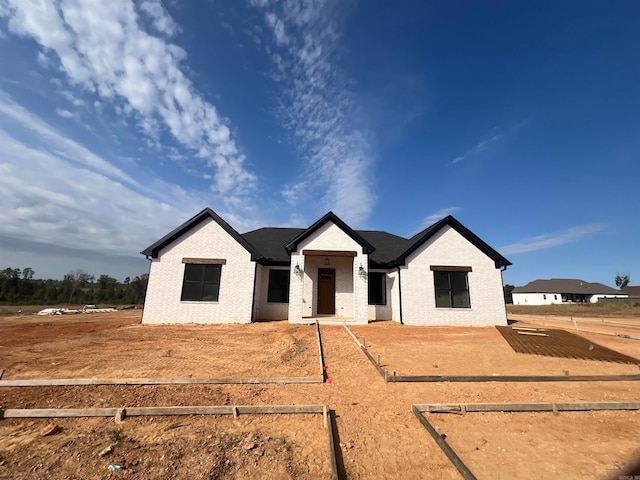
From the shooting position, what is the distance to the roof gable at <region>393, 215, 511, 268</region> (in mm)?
14625

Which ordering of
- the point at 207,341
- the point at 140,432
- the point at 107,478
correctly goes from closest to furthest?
the point at 107,478 < the point at 140,432 < the point at 207,341

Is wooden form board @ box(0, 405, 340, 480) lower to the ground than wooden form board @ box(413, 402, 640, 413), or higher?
lower

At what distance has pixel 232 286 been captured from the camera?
555 inches

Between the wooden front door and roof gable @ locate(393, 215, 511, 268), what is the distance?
3994 millimetres

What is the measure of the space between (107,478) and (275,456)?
Answer: 1.82m

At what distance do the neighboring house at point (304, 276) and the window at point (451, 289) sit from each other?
0.18 feet

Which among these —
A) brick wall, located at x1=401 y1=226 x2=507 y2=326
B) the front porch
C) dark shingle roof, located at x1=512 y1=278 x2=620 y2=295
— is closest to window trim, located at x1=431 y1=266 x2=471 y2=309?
brick wall, located at x1=401 y1=226 x2=507 y2=326

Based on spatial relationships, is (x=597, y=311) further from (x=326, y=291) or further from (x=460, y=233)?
(x=326, y=291)

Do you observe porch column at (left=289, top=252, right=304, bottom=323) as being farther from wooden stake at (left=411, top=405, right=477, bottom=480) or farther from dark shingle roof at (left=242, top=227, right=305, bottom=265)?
wooden stake at (left=411, top=405, right=477, bottom=480)

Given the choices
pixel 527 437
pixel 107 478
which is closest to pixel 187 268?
pixel 107 478

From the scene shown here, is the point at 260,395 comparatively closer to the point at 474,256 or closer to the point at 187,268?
the point at 187,268

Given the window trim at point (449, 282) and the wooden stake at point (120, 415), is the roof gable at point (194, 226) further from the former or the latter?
the wooden stake at point (120, 415)

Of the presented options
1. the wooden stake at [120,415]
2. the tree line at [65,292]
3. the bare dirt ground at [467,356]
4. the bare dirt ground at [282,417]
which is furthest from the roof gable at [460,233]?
the tree line at [65,292]

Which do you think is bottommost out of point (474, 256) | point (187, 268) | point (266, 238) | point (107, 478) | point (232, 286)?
point (107, 478)
